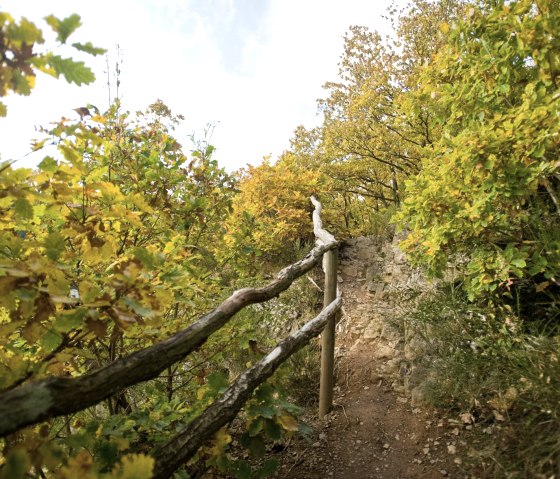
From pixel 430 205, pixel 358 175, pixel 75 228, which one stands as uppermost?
pixel 358 175

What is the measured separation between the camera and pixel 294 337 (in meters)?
2.45

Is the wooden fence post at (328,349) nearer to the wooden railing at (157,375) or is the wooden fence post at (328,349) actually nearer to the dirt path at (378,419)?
the dirt path at (378,419)

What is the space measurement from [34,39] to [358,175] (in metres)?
8.67

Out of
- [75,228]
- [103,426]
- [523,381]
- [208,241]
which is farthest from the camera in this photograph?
[208,241]

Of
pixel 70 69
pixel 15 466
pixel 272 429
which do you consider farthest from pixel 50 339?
pixel 272 429

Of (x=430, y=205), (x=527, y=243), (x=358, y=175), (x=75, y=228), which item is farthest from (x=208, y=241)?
(x=358, y=175)

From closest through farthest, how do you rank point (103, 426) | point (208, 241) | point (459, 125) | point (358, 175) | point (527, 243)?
point (103, 426) → point (527, 243) → point (459, 125) → point (208, 241) → point (358, 175)

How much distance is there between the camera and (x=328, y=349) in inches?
142

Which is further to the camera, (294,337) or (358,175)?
(358,175)

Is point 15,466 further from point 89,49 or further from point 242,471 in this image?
point 242,471

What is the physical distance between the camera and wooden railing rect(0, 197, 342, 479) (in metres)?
0.93

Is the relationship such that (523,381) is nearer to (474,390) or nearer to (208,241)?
(474,390)

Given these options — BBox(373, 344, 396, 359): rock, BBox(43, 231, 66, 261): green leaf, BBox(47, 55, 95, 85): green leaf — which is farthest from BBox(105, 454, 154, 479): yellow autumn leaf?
BBox(373, 344, 396, 359): rock

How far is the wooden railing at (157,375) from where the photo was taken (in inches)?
36.8
